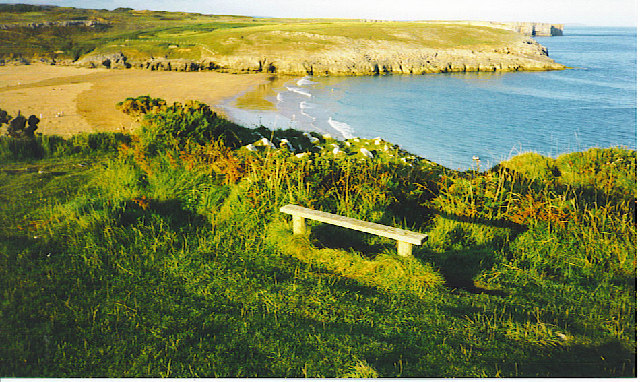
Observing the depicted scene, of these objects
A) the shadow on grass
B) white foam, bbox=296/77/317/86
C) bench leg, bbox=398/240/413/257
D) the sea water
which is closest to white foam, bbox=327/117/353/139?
the sea water

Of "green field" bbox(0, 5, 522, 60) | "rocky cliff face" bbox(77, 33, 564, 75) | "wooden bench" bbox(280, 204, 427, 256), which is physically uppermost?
"green field" bbox(0, 5, 522, 60)

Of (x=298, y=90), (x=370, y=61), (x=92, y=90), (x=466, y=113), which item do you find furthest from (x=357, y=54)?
(x=92, y=90)

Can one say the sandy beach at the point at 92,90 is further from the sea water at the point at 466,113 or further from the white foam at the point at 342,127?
the white foam at the point at 342,127

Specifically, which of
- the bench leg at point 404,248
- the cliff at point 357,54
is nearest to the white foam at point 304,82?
the cliff at point 357,54

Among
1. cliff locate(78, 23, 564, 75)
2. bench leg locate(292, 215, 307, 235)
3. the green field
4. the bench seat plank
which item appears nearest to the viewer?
the bench seat plank

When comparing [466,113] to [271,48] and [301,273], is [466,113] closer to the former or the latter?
[271,48]

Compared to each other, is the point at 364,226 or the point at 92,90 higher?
the point at 92,90

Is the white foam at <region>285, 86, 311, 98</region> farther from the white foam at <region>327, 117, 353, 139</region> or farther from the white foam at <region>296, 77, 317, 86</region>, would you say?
the white foam at <region>327, 117, 353, 139</region>

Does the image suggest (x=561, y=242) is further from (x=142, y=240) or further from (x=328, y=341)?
(x=142, y=240)
